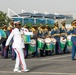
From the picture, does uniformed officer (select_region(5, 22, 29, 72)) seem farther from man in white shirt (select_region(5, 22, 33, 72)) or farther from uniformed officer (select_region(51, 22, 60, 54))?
uniformed officer (select_region(51, 22, 60, 54))

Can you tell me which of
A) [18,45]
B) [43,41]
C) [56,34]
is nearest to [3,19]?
[56,34]

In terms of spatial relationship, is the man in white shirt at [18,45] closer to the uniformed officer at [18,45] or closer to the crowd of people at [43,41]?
the uniformed officer at [18,45]

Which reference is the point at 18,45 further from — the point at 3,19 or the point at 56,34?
the point at 3,19

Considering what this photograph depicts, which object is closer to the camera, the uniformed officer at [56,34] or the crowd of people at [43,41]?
the crowd of people at [43,41]

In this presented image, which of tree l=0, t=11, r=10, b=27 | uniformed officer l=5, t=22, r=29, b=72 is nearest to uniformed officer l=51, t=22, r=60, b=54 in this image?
uniformed officer l=5, t=22, r=29, b=72

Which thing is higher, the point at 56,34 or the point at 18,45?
the point at 56,34

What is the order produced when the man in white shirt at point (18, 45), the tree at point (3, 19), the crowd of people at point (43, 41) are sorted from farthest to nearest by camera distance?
the tree at point (3, 19), the crowd of people at point (43, 41), the man in white shirt at point (18, 45)

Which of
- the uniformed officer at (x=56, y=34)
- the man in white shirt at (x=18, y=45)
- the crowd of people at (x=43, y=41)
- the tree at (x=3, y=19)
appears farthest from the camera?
the tree at (x=3, y=19)

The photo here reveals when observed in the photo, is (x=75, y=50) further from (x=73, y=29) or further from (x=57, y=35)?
(x=57, y=35)

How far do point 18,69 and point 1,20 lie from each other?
28.6 metres

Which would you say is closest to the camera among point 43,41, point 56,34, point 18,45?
point 18,45

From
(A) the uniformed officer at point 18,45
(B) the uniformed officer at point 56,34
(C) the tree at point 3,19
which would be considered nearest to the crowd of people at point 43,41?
(B) the uniformed officer at point 56,34

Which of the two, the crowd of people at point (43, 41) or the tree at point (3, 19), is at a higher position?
the tree at point (3, 19)

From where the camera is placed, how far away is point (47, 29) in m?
19.0
